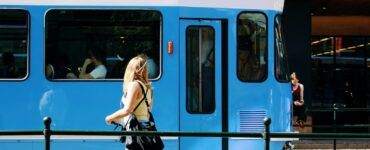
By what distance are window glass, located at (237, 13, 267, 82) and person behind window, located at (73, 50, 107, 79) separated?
178 cm

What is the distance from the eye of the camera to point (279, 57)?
36.2 ft

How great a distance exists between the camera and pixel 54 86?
10.3 m

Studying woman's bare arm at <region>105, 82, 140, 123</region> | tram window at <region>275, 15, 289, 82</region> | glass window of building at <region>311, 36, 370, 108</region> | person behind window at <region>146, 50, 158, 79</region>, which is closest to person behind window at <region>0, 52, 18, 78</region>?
person behind window at <region>146, 50, 158, 79</region>

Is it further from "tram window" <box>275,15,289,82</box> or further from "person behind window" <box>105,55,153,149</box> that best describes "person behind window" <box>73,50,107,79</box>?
"tram window" <box>275,15,289,82</box>

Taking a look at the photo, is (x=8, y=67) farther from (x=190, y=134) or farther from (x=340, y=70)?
(x=340, y=70)

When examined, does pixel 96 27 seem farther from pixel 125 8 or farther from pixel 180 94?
pixel 180 94

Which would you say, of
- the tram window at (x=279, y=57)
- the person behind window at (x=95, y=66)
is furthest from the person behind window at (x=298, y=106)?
the person behind window at (x=95, y=66)

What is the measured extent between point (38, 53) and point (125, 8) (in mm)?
1246

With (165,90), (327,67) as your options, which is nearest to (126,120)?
(165,90)

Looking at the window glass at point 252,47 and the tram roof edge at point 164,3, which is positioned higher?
the tram roof edge at point 164,3

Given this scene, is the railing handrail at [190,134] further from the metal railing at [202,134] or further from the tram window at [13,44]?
the tram window at [13,44]

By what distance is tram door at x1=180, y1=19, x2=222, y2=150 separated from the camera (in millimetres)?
10484

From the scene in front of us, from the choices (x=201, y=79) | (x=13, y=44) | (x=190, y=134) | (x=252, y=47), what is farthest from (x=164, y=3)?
(x=190, y=134)

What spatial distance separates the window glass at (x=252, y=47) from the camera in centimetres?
1070
